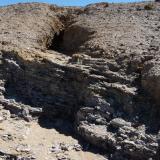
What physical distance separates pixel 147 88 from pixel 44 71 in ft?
10.9

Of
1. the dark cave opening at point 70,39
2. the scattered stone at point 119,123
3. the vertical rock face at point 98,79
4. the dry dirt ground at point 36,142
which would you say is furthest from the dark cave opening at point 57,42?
the scattered stone at point 119,123

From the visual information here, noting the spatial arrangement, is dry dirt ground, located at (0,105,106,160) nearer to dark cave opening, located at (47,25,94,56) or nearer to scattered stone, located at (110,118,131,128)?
scattered stone, located at (110,118,131,128)

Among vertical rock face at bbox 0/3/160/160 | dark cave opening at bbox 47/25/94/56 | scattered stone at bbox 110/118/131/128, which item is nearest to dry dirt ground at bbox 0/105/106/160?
vertical rock face at bbox 0/3/160/160

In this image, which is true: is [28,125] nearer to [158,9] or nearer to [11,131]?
[11,131]

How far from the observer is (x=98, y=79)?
1645 centimetres

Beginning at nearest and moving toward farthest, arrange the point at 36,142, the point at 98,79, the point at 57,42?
the point at 36,142 < the point at 98,79 < the point at 57,42

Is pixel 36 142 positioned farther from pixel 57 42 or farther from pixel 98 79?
pixel 57 42

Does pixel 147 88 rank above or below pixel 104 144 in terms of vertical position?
above

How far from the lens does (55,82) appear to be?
16906 mm

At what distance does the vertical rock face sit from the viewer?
1508 cm

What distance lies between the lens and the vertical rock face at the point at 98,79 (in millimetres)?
15078

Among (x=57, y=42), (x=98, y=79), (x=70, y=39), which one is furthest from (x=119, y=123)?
(x=57, y=42)

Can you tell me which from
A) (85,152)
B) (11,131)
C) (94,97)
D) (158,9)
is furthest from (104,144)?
(158,9)

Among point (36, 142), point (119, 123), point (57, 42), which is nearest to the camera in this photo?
point (119, 123)
